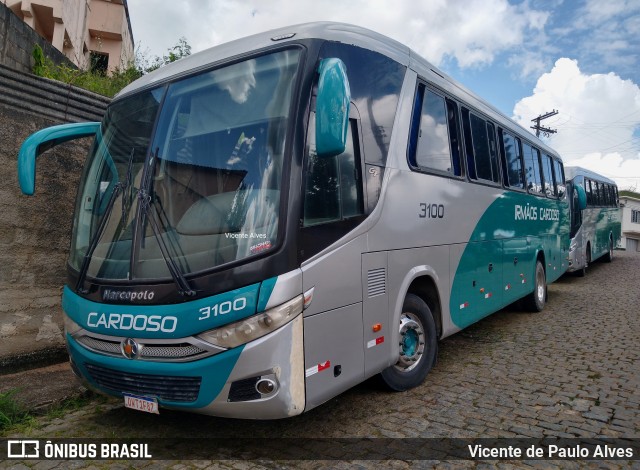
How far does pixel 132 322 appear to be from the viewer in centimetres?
350

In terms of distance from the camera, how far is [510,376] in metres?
5.45

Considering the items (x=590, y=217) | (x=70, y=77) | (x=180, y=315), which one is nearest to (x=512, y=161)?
(x=180, y=315)

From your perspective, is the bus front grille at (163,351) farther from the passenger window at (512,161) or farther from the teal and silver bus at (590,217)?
the teal and silver bus at (590,217)

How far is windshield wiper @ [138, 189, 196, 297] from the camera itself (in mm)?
3359

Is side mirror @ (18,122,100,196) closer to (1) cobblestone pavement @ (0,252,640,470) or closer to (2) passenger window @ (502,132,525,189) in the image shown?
(1) cobblestone pavement @ (0,252,640,470)

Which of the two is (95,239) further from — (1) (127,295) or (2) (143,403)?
(2) (143,403)

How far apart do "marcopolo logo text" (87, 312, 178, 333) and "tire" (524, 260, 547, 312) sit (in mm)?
7453

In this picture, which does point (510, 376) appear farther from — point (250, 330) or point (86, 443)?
point (86, 443)

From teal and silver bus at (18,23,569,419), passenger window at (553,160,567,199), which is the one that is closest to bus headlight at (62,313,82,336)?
teal and silver bus at (18,23,569,419)

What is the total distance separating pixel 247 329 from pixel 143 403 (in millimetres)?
995

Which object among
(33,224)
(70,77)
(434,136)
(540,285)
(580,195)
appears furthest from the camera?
(580,195)

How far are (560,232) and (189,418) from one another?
31.1 ft

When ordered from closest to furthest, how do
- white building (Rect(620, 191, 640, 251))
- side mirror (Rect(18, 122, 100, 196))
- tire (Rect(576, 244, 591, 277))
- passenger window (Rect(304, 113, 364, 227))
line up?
passenger window (Rect(304, 113, 364, 227)), side mirror (Rect(18, 122, 100, 196)), tire (Rect(576, 244, 591, 277)), white building (Rect(620, 191, 640, 251))

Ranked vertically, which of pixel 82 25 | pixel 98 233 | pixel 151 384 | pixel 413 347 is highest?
pixel 82 25
